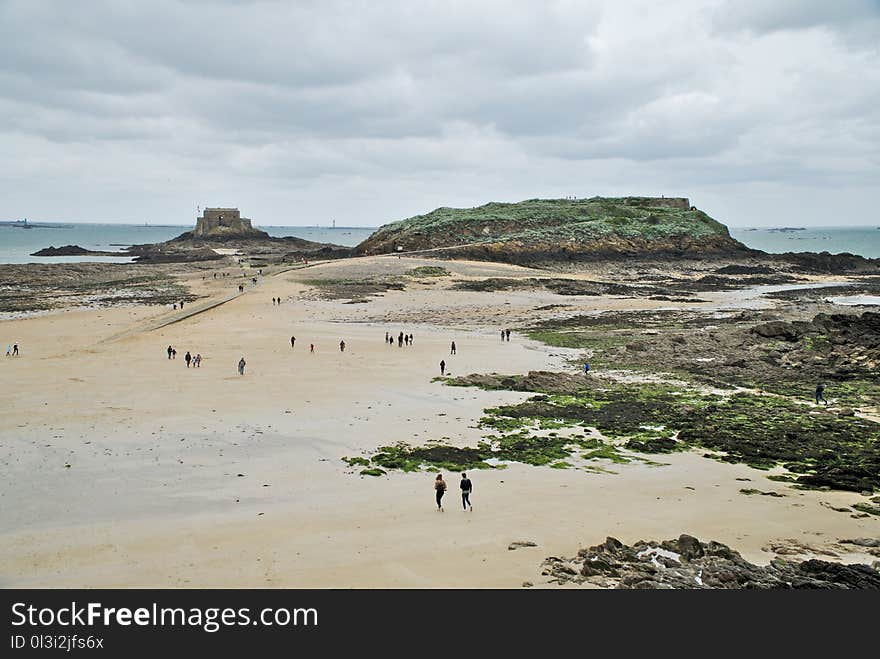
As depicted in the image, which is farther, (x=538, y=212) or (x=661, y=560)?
→ (x=538, y=212)

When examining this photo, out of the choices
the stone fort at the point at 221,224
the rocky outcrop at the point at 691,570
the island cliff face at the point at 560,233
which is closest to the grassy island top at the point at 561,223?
the island cliff face at the point at 560,233

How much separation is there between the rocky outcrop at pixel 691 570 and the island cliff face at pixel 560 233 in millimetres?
81973

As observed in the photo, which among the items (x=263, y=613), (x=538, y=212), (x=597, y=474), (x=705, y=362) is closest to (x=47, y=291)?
(x=705, y=362)

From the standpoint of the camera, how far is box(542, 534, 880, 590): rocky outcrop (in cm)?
1099

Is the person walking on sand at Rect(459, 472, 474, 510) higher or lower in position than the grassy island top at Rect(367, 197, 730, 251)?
lower

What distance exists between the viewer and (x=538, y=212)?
119000mm

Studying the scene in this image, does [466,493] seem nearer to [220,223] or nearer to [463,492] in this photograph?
[463,492]

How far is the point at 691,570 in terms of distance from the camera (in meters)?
11.6

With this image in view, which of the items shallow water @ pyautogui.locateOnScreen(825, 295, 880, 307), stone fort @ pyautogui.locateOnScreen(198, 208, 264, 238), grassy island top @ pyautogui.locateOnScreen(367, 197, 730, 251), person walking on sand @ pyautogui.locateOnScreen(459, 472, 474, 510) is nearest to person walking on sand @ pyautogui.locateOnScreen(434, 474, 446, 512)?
person walking on sand @ pyautogui.locateOnScreen(459, 472, 474, 510)

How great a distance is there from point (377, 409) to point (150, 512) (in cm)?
1060

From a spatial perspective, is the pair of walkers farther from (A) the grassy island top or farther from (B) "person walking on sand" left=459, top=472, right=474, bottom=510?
(A) the grassy island top

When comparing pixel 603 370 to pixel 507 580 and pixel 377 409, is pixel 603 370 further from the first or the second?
pixel 507 580

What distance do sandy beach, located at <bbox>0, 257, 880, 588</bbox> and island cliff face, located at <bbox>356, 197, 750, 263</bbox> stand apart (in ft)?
217

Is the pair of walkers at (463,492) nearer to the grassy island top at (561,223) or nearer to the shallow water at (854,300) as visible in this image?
the shallow water at (854,300)
